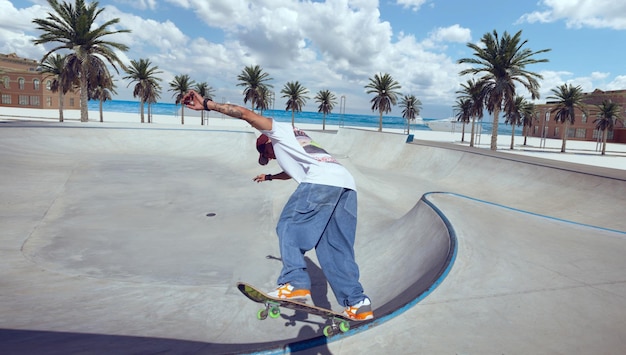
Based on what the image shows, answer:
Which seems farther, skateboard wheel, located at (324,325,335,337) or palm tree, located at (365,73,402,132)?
palm tree, located at (365,73,402,132)

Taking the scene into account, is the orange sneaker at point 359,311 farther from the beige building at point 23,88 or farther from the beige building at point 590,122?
the beige building at point 23,88

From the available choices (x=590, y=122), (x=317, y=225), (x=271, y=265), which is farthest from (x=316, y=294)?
(x=590, y=122)

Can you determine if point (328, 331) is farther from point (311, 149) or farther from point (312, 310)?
point (311, 149)

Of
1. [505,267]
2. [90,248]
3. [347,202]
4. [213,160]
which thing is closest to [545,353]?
[505,267]

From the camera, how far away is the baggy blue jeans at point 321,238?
9.81ft

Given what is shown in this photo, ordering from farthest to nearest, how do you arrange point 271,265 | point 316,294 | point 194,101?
point 271,265 → point 316,294 → point 194,101

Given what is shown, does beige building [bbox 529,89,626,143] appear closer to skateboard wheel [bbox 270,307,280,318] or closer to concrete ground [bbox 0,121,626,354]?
concrete ground [bbox 0,121,626,354]

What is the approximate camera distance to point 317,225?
303 centimetres

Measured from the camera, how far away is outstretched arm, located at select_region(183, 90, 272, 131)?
2.74m

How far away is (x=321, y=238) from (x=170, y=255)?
5235 mm

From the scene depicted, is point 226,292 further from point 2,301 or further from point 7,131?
point 7,131

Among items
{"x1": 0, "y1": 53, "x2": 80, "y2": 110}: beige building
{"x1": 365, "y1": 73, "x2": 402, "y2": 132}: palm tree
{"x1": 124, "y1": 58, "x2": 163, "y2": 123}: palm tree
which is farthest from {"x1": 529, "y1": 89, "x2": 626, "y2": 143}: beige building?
{"x1": 0, "y1": 53, "x2": 80, "y2": 110}: beige building

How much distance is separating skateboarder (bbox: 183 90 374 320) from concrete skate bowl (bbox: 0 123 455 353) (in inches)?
15.0

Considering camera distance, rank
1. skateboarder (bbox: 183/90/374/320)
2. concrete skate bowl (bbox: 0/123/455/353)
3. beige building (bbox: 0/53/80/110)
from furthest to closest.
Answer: beige building (bbox: 0/53/80/110) → concrete skate bowl (bbox: 0/123/455/353) → skateboarder (bbox: 183/90/374/320)
